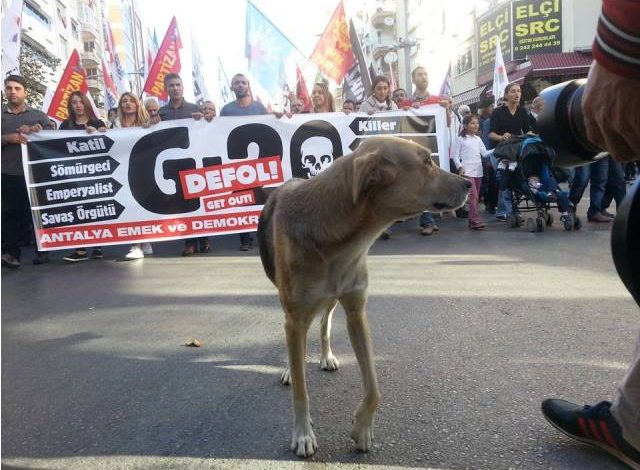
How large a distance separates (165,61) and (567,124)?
1313cm

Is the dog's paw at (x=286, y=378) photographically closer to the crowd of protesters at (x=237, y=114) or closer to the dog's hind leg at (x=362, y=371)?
the dog's hind leg at (x=362, y=371)

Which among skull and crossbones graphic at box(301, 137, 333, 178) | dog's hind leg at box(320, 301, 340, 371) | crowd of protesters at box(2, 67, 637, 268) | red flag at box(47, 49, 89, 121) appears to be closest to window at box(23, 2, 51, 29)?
red flag at box(47, 49, 89, 121)

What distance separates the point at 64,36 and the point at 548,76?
4778 centimetres

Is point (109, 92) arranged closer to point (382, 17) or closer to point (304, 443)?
point (304, 443)

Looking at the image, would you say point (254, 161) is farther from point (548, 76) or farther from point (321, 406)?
point (548, 76)

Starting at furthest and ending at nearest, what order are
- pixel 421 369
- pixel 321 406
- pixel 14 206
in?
pixel 14 206 < pixel 421 369 < pixel 321 406

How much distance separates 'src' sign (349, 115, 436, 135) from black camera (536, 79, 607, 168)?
6649 mm

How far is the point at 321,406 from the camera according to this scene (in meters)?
2.68

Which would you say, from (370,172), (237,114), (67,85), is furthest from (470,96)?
(370,172)

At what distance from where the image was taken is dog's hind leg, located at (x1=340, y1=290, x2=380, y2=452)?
2252 millimetres

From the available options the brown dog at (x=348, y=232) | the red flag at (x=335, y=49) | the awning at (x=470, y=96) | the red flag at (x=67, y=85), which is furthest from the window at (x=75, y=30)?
the brown dog at (x=348, y=232)

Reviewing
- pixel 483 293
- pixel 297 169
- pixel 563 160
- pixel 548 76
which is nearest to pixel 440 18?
pixel 548 76

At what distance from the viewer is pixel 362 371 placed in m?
2.38

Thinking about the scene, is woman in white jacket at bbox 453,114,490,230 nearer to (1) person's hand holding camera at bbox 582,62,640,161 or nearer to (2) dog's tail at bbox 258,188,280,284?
(2) dog's tail at bbox 258,188,280,284
